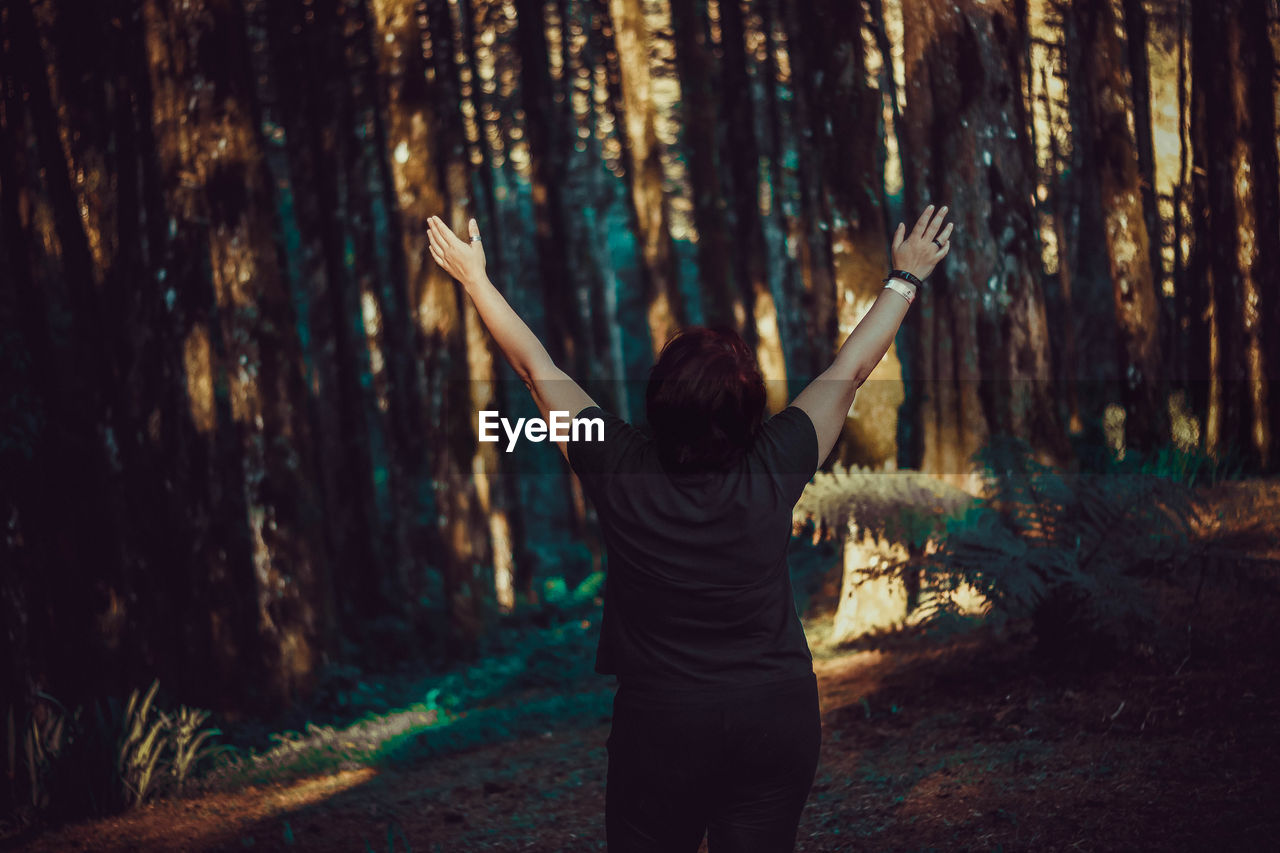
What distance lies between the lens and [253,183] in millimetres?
7930

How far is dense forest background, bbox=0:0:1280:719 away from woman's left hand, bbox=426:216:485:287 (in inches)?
195

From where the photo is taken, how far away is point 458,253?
2881 millimetres

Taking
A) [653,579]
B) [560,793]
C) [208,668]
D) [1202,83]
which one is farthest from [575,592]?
[653,579]

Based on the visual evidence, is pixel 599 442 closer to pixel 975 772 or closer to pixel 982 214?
pixel 975 772

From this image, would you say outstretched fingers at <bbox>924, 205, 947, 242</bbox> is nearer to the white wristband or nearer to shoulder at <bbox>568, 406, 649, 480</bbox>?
the white wristband

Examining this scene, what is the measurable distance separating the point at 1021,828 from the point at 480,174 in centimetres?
1435

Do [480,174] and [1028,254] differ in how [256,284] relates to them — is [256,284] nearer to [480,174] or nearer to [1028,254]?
[1028,254]

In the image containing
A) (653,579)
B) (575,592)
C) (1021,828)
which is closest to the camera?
(653,579)

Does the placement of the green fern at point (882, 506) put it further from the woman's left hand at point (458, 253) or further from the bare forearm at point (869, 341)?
the woman's left hand at point (458, 253)

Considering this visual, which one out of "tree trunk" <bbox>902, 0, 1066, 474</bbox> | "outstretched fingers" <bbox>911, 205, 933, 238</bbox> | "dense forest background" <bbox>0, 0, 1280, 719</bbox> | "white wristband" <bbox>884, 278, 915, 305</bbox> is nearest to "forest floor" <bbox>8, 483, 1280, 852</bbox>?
"tree trunk" <bbox>902, 0, 1066, 474</bbox>

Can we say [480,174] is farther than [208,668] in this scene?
Yes

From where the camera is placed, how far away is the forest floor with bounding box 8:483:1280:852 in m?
3.88

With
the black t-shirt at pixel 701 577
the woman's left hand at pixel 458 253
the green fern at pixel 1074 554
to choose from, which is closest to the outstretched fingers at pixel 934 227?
the black t-shirt at pixel 701 577

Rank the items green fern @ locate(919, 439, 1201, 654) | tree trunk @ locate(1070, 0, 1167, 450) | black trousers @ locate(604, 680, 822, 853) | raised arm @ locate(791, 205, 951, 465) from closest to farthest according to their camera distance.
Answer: black trousers @ locate(604, 680, 822, 853) < raised arm @ locate(791, 205, 951, 465) < green fern @ locate(919, 439, 1201, 654) < tree trunk @ locate(1070, 0, 1167, 450)
